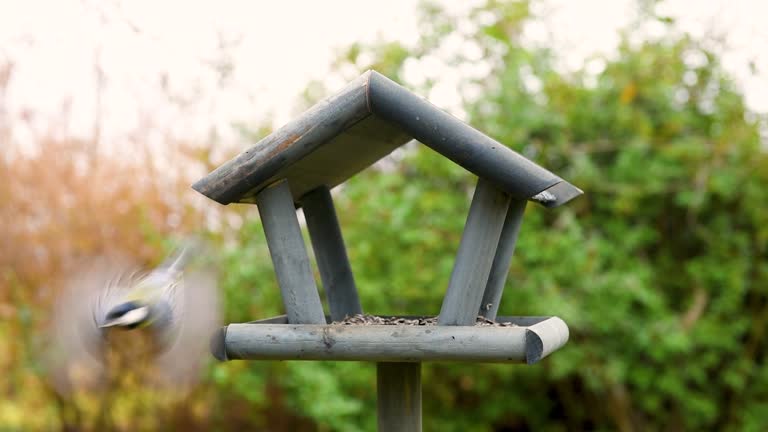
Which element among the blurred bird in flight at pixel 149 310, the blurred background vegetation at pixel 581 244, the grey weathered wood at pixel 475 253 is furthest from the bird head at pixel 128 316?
the blurred background vegetation at pixel 581 244

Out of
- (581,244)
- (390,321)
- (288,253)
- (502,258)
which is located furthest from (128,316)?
(581,244)

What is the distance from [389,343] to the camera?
2047 mm

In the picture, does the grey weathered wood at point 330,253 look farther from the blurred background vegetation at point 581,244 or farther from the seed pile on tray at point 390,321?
the blurred background vegetation at point 581,244

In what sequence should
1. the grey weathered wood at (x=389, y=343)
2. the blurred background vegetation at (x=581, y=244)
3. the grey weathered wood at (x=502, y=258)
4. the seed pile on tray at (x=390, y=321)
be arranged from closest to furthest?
the grey weathered wood at (x=389, y=343)
the seed pile on tray at (x=390, y=321)
the grey weathered wood at (x=502, y=258)
the blurred background vegetation at (x=581, y=244)

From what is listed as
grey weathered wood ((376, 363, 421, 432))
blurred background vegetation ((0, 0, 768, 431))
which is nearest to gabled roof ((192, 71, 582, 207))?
grey weathered wood ((376, 363, 421, 432))

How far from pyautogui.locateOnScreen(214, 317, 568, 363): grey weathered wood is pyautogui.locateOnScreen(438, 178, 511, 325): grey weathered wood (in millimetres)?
81

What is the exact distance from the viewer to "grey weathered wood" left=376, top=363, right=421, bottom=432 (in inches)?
96.0

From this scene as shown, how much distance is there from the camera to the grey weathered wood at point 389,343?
199 cm

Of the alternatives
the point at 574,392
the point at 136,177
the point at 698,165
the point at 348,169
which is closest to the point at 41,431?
the point at 136,177

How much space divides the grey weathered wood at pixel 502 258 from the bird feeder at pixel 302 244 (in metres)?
0.23

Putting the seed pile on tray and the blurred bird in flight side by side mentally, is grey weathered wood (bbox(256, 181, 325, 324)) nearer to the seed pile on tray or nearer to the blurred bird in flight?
the seed pile on tray

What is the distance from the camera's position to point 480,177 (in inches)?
82.7

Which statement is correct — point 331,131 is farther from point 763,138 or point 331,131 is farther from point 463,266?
point 763,138

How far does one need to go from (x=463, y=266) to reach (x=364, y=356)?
0.34 m
